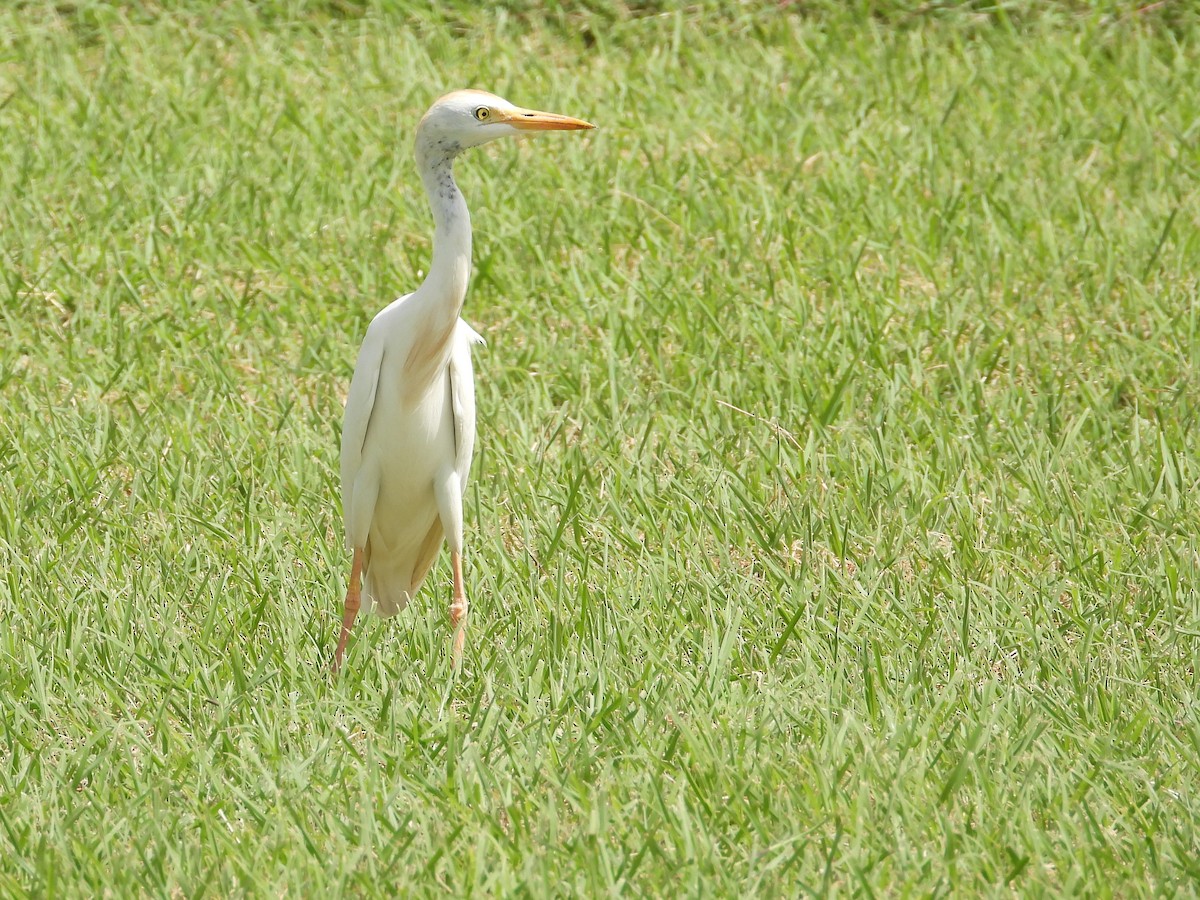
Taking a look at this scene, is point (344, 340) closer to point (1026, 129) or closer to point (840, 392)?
point (840, 392)

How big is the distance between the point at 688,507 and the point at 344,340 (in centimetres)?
179

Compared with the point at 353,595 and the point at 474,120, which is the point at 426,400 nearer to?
the point at 353,595

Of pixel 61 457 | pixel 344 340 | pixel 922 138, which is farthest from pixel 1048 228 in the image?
pixel 61 457

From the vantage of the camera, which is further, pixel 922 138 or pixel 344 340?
pixel 922 138

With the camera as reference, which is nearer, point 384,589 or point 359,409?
point 359,409

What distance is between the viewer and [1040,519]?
4.52m

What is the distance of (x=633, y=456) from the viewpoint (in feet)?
16.3

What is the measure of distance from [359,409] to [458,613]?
57 cm

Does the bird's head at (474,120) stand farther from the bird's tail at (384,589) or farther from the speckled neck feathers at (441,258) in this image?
the bird's tail at (384,589)

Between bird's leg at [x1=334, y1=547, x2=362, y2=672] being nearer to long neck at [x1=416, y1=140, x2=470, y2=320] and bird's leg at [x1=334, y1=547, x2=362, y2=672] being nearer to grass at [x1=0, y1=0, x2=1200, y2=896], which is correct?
grass at [x1=0, y1=0, x2=1200, y2=896]

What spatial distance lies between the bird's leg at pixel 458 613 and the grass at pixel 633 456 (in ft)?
0.17

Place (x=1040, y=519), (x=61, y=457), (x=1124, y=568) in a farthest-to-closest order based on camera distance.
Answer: (x=61, y=457) < (x=1040, y=519) < (x=1124, y=568)

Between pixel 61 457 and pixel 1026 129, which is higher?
pixel 1026 129

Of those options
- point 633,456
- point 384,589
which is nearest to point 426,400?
point 384,589
